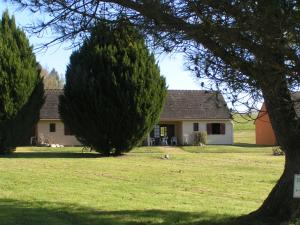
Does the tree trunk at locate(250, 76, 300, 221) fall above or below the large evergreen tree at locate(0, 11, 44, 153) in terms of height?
below

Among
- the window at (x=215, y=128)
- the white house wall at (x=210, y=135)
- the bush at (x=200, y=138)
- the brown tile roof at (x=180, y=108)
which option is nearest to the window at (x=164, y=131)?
the brown tile roof at (x=180, y=108)

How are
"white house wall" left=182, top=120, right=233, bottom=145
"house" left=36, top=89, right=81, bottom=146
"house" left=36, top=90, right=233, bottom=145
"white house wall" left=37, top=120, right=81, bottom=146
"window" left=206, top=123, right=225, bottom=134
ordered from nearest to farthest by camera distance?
1. "house" left=36, top=89, right=81, bottom=146
2. "white house wall" left=37, top=120, right=81, bottom=146
3. "house" left=36, top=90, right=233, bottom=145
4. "white house wall" left=182, top=120, right=233, bottom=145
5. "window" left=206, top=123, right=225, bottom=134

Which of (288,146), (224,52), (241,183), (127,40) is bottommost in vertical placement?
(241,183)

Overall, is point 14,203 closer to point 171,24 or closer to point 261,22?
point 171,24

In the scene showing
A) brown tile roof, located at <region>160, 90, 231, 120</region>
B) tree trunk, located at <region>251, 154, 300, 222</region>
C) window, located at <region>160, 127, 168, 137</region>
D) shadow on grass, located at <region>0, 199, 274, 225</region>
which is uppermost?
brown tile roof, located at <region>160, 90, 231, 120</region>

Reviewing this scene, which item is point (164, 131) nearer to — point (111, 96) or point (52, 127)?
point (52, 127)

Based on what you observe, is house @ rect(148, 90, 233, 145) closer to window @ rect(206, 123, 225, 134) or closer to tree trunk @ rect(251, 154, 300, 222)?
window @ rect(206, 123, 225, 134)

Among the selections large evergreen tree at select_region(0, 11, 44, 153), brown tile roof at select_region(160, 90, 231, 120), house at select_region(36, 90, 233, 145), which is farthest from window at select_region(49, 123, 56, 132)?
large evergreen tree at select_region(0, 11, 44, 153)

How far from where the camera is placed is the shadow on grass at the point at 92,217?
10141 mm

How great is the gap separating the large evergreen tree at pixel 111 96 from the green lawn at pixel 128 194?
22.1 feet

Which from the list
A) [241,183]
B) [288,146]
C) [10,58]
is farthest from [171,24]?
[10,58]

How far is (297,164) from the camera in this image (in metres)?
9.47

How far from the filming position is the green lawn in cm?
1080

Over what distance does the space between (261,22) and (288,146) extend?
3826 millimetres
